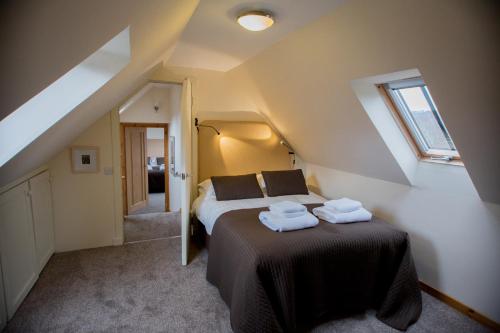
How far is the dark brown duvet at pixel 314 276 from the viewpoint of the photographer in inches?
82.1

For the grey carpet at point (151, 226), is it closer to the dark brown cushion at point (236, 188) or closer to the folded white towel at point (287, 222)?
the dark brown cushion at point (236, 188)

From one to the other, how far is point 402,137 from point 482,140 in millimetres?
925

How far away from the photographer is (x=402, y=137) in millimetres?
2838

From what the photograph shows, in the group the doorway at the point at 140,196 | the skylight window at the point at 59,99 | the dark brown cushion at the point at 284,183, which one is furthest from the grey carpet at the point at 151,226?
the skylight window at the point at 59,99

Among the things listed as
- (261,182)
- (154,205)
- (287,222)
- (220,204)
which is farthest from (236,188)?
(154,205)

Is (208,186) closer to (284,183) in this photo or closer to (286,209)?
(284,183)

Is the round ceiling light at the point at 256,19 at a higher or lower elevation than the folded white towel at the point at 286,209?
higher

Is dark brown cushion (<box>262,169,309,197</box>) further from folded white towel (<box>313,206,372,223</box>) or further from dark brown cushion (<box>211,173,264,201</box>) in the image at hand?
folded white towel (<box>313,206,372,223</box>)

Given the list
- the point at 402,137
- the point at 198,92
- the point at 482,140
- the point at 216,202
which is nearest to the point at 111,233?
the point at 216,202

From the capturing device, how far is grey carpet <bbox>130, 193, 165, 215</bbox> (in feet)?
18.3

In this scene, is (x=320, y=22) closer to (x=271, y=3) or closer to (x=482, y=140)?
(x=271, y=3)

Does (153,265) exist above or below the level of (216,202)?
below

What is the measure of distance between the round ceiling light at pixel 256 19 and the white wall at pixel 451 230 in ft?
6.23

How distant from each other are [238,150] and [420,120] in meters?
2.41
